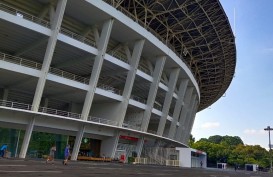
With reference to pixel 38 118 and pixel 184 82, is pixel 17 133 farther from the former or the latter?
pixel 184 82

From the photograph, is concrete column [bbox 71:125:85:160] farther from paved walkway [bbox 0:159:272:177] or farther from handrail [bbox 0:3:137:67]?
paved walkway [bbox 0:159:272:177]

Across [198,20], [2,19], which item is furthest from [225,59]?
[2,19]

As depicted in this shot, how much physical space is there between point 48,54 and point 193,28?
2135 centimetres

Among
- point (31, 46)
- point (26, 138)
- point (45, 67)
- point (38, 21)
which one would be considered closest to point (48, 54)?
point (45, 67)

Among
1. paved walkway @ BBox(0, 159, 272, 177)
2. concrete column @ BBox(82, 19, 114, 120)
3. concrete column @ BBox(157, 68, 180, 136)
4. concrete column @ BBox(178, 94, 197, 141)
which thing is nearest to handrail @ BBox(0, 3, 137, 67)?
concrete column @ BBox(82, 19, 114, 120)

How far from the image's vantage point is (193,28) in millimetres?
42000

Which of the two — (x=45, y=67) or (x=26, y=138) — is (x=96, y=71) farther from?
(x=26, y=138)

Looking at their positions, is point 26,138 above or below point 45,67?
below

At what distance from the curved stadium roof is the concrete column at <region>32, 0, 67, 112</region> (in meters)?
6.75

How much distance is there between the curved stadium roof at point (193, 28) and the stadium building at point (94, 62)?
0.13 meters

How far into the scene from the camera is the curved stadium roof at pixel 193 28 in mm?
37000

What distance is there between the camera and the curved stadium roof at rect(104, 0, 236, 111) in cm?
3700

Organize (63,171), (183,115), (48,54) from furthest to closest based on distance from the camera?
(183,115) → (48,54) → (63,171)

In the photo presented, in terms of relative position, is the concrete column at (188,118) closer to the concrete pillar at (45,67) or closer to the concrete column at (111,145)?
the concrete column at (111,145)
